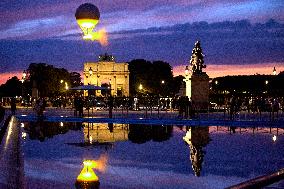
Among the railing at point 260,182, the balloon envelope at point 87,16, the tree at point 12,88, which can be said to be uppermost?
the tree at point 12,88

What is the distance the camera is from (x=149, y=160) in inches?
493

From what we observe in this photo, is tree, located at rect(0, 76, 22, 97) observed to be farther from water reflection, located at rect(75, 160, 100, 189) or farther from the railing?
the railing

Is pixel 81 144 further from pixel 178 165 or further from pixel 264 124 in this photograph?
pixel 264 124

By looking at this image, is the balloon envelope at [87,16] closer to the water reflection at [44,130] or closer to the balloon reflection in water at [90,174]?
the water reflection at [44,130]

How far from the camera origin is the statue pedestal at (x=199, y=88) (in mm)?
38062

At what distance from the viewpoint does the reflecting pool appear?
370 inches

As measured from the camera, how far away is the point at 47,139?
749 inches

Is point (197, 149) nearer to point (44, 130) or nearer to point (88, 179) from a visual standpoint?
point (88, 179)

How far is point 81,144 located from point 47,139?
254 centimetres

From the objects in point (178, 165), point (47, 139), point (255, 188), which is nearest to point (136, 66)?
point (47, 139)

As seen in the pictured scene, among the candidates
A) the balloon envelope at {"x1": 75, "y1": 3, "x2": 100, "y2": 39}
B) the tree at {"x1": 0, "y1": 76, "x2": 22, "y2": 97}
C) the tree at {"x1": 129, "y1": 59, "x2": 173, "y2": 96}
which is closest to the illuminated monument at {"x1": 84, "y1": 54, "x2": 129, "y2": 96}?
the tree at {"x1": 129, "y1": 59, "x2": 173, "y2": 96}

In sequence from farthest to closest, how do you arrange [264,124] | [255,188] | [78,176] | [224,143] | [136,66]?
1. [136,66]
2. [264,124]
3. [224,143]
4. [78,176]
5. [255,188]

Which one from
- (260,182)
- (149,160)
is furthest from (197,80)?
(260,182)

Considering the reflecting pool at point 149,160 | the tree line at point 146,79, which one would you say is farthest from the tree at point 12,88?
the reflecting pool at point 149,160
